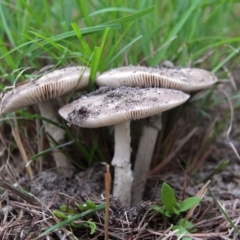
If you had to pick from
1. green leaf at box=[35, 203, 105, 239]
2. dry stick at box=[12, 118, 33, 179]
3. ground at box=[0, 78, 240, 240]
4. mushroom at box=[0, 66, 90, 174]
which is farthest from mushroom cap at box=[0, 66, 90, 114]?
green leaf at box=[35, 203, 105, 239]

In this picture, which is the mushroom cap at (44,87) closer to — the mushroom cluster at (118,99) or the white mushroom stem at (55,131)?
the mushroom cluster at (118,99)

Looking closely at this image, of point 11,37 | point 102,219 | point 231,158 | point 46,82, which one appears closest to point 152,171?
point 231,158

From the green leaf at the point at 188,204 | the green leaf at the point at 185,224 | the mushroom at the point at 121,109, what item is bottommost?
the green leaf at the point at 185,224

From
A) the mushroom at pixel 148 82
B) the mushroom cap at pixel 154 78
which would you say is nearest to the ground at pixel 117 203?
the mushroom at pixel 148 82

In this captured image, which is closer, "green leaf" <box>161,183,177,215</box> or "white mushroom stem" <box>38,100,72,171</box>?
"green leaf" <box>161,183,177,215</box>

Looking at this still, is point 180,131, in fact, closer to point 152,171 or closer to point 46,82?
point 152,171

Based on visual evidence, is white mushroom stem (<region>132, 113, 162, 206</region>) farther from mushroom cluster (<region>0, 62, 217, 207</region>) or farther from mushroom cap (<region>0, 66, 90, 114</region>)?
mushroom cap (<region>0, 66, 90, 114</region>)
